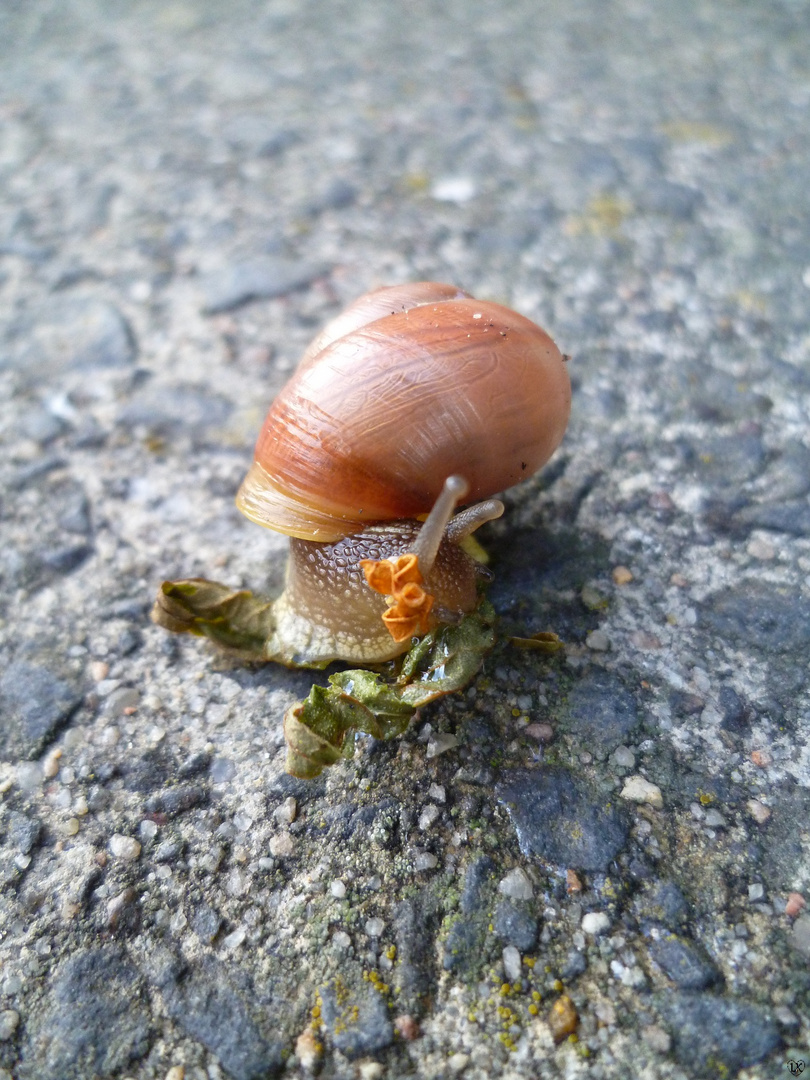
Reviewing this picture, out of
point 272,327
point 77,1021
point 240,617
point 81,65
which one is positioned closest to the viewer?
point 77,1021

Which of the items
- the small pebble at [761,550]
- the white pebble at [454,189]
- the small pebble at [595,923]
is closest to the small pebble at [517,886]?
the small pebble at [595,923]

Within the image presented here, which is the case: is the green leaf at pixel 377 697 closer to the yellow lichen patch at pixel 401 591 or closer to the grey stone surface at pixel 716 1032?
the yellow lichen patch at pixel 401 591

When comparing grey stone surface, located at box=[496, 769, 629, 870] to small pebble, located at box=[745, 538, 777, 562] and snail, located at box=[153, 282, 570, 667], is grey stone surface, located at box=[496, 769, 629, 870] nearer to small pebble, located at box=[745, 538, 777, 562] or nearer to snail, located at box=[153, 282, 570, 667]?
snail, located at box=[153, 282, 570, 667]

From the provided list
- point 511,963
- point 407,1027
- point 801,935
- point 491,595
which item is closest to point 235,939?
point 407,1027

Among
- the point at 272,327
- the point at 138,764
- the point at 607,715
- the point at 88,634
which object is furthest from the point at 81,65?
the point at 607,715

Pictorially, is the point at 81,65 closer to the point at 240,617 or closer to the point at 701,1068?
the point at 240,617

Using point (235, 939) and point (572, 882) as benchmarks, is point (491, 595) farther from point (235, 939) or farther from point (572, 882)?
point (235, 939)

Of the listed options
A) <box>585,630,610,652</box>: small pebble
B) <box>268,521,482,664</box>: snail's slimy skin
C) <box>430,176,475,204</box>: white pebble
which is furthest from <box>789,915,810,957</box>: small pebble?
<box>430,176,475,204</box>: white pebble
